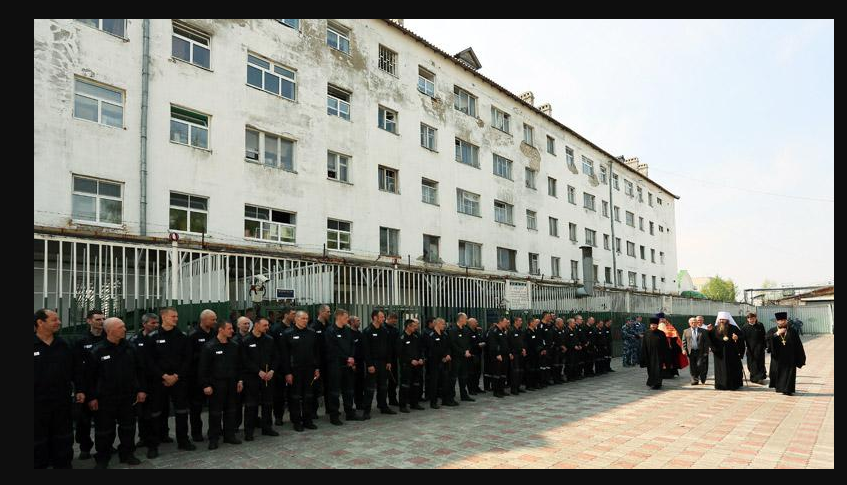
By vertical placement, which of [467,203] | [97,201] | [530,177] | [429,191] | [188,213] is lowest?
[188,213]

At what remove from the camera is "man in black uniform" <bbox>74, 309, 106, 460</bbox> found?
6.80 meters

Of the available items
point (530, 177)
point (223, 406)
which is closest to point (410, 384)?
point (223, 406)

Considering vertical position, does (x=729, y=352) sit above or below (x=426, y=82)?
below

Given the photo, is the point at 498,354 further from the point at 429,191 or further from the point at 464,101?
the point at 464,101

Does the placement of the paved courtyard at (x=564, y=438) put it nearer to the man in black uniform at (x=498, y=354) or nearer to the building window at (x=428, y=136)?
the man in black uniform at (x=498, y=354)

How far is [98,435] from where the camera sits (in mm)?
6637

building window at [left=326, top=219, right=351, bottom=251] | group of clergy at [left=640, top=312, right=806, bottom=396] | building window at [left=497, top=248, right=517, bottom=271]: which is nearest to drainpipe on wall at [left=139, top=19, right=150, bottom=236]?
building window at [left=326, top=219, right=351, bottom=251]

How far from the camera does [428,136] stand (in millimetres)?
25688

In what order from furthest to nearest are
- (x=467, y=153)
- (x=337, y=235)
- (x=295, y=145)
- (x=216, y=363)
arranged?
(x=467, y=153), (x=337, y=235), (x=295, y=145), (x=216, y=363)

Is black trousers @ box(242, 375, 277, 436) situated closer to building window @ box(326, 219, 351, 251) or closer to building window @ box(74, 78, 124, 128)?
building window @ box(74, 78, 124, 128)

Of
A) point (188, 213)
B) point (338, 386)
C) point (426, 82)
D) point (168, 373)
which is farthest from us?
point (426, 82)

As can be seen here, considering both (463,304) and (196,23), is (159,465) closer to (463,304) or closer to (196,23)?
(463,304)

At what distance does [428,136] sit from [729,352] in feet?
52.5

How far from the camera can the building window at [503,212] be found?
29.0m
